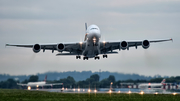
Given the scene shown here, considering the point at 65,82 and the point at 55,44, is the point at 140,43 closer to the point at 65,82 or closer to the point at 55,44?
the point at 55,44

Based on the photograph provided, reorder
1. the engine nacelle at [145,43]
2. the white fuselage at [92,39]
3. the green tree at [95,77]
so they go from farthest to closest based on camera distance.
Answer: the green tree at [95,77], the engine nacelle at [145,43], the white fuselage at [92,39]

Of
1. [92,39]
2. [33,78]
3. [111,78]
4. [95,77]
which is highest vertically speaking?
[92,39]

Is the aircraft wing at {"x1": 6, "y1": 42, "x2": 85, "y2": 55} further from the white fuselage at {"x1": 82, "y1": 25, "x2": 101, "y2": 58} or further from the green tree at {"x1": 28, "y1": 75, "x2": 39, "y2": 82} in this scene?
the green tree at {"x1": 28, "y1": 75, "x2": 39, "y2": 82}

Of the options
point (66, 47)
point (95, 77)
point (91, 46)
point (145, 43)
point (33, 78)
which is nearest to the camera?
point (91, 46)

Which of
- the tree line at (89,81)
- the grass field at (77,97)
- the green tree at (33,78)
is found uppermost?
the green tree at (33,78)

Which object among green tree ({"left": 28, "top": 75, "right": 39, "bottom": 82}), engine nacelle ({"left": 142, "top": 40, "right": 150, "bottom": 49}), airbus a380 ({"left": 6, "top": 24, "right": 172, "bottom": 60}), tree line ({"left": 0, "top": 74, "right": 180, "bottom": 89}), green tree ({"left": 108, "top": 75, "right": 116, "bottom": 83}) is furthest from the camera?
green tree ({"left": 108, "top": 75, "right": 116, "bottom": 83})

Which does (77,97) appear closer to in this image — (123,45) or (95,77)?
(123,45)

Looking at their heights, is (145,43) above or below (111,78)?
above

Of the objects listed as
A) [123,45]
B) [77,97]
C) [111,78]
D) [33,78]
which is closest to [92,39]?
[123,45]

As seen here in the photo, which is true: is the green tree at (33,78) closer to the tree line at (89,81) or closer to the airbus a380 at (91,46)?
the tree line at (89,81)

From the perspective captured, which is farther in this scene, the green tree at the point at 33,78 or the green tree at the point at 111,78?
the green tree at the point at 111,78

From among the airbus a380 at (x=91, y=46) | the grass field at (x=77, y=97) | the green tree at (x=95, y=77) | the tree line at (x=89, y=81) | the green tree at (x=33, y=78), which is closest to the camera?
the grass field at (x=77, y=97)

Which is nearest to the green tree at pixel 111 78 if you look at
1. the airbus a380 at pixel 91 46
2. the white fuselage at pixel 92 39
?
the airbus a380 at pixel 91 46

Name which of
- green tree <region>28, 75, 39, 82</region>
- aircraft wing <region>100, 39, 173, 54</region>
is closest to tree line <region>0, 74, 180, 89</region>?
green tree <region>28, 75, 39, 82</region>
